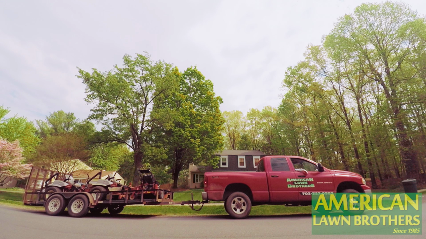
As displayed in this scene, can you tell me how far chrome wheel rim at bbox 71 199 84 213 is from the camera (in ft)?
27.5

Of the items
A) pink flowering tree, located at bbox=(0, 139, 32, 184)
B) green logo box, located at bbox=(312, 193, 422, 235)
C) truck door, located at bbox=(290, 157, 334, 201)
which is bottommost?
green logo box, located at bbox=(312, 193, 422, 235)

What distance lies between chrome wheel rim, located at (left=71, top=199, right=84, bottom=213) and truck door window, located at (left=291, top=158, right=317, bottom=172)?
27.1 feet

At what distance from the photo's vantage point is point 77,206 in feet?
27.7

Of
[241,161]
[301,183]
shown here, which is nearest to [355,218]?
[301,183]

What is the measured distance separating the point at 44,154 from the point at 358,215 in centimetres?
2260

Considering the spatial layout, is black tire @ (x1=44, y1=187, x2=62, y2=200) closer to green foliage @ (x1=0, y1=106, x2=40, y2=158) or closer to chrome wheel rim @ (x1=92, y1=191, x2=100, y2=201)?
chrome wheel rim @ (x1=92, y1=191, x2=100, y2=201)

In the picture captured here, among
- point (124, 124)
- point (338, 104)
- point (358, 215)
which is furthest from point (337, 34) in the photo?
point (124, 124)

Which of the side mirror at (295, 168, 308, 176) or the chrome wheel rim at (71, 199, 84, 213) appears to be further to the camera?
the chrome wheel rim at (71, 199, 84, 213)

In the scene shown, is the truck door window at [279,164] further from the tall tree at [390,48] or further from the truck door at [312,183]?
the tall tree at [390,48]

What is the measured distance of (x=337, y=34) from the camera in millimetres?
21734

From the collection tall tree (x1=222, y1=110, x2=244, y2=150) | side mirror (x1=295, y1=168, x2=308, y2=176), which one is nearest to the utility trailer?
side mirror (x1=295, y1=168, x2=308, y2=176)

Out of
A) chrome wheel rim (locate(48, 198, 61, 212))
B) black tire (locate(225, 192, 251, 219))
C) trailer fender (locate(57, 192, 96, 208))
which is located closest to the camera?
black tire (locate(225, 192, 251, 219))

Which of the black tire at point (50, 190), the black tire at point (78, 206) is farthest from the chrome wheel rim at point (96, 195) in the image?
the black tire at point (50, 190)

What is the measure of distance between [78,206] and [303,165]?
8767 mm
